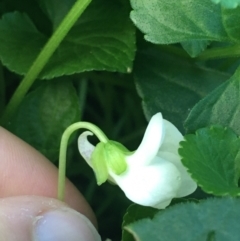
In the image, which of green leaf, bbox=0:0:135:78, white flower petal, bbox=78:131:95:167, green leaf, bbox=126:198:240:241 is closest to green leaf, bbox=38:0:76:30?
green leaf, bbox=0:0:135:78

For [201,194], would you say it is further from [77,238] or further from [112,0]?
[112,0]

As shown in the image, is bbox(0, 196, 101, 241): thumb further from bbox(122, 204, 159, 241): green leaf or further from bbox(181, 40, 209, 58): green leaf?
bbox(181, 40, 209, 58): green leaf

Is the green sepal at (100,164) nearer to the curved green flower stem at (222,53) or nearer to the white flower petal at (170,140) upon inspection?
the white flower petal at (170,140)

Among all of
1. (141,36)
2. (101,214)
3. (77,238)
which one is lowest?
(101,214)

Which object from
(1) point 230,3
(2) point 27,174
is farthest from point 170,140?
(2) point 27,174

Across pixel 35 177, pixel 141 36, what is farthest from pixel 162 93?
pixel 35 177

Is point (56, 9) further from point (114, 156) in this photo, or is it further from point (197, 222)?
point (197, 222)

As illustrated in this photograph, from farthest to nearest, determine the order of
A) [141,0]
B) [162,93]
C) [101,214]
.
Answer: [101,214]
[162,93]
[141,0]
